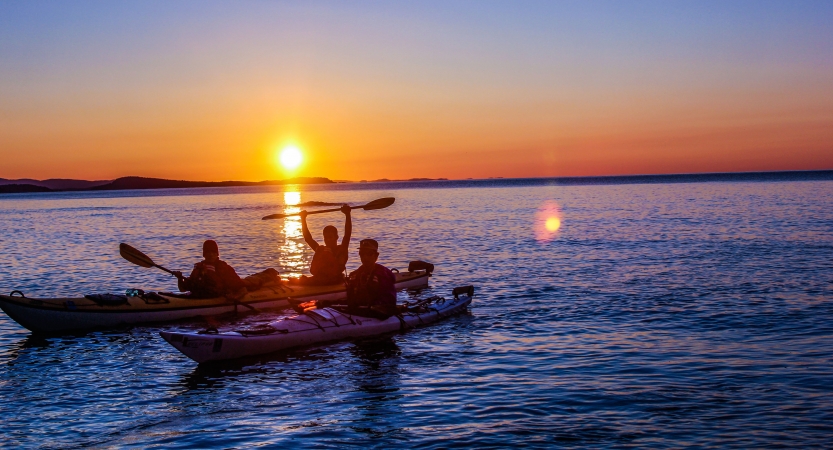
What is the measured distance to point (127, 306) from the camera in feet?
48.7

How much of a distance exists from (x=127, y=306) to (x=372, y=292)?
4.96 metres

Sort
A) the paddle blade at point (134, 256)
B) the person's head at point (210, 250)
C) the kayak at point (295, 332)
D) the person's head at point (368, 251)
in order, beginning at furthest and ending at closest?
the paddle blade at point (134, 256) → the person's head at point (210, 250) → the person's head at point (368, 251) → the kayak at point (295, 332)

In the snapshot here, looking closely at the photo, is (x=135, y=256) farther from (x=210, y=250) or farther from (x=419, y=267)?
(x=419, y=267)

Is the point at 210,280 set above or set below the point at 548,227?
above

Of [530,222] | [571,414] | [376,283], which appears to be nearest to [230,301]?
[376,283]

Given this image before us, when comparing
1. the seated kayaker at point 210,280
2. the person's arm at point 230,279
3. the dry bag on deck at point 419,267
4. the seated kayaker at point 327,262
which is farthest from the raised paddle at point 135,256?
the dry bag on deck at point 419,267

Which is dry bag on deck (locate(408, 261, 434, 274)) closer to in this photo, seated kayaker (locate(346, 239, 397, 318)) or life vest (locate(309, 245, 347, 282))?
life vest (locate(309, 245, 347, 282))

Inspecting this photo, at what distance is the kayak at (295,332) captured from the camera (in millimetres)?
11305

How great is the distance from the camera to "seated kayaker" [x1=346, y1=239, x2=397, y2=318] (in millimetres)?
13516

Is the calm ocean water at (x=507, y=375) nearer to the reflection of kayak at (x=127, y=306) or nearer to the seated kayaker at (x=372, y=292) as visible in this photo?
the reflection of kayak at (x=127, y=306)

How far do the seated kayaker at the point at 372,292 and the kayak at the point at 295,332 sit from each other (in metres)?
0.16

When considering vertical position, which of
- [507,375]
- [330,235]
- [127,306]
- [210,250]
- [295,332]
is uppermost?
[330,235]

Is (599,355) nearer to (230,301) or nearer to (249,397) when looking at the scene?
(249,397)

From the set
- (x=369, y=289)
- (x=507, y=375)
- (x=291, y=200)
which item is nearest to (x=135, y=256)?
(x=369, y=289)
